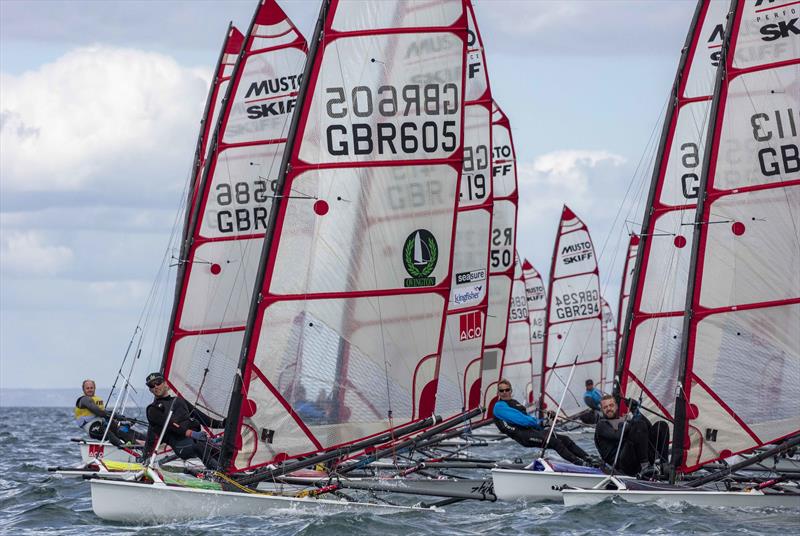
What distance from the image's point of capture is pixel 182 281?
2250cm

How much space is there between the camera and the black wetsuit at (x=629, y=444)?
16.9 m

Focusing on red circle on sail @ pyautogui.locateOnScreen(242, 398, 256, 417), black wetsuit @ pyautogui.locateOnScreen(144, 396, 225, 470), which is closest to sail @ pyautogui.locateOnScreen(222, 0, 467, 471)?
red circle on sail @ pyautogui.locateOnScreen(242, 398, 256, 417)

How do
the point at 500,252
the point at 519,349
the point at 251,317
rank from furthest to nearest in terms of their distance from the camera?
the point at 519,349, the point at 500,252, the point at 251,317

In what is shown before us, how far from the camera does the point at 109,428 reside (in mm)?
20312

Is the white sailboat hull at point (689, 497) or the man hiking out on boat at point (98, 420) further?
the man hiking out on boat at point (98, 420)

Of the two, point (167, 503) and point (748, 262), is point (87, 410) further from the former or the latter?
point (748, 262)

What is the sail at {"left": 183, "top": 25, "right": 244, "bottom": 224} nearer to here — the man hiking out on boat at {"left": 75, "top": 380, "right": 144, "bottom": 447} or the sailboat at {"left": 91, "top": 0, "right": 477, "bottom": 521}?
the man hiking out on boat at {"left": 75, "top": 380, "right": 144, "bottom": 447}

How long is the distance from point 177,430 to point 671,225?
9.56 meters

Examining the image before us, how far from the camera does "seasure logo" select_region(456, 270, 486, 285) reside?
21781 millimetres

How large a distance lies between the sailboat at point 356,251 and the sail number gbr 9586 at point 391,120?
0.05 feet

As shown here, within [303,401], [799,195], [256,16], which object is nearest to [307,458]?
[303,401]

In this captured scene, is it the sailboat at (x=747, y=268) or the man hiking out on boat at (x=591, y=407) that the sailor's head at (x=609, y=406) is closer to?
the sailboat at (x=747, y=268)

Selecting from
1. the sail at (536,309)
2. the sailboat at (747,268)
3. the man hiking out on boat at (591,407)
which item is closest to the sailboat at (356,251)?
the sailboat at (747,268)

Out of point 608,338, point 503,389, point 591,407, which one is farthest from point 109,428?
point 608,338
